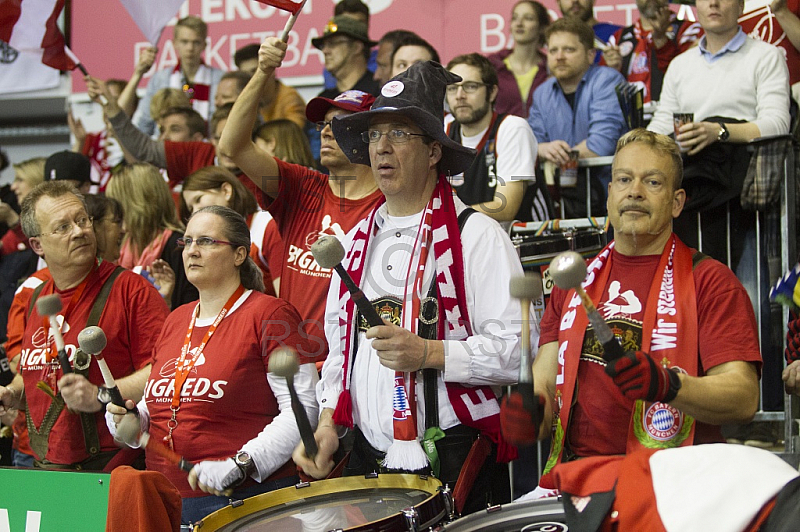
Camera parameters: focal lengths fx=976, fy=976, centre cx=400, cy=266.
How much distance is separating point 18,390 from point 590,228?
295 cm

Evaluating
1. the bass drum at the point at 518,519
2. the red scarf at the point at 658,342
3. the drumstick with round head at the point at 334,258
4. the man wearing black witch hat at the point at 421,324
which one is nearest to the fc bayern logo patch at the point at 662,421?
the red scarf at the point at 658,342

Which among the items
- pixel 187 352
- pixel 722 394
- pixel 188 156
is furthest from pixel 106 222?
pixel 722 394

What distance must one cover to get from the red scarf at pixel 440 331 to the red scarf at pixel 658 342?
27 centimetres

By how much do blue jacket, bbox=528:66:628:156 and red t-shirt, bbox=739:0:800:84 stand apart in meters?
0.85

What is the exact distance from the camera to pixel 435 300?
3.53 meters

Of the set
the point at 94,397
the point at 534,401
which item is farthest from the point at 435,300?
the point at 94,397

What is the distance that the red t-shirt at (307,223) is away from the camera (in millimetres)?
4434

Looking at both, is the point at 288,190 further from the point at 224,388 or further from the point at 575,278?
the point at 575,278

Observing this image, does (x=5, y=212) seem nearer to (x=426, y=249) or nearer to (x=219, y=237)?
(x=219, y=237)

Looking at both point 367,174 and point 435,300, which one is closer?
point 435,300

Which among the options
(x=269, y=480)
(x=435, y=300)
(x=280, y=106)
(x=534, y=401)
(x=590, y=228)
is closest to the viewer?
(x=534, y=401)

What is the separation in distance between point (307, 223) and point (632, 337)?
1.81m

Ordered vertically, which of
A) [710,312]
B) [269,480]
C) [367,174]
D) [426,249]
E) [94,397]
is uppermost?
[367,174]

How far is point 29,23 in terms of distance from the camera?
6.58 meters
